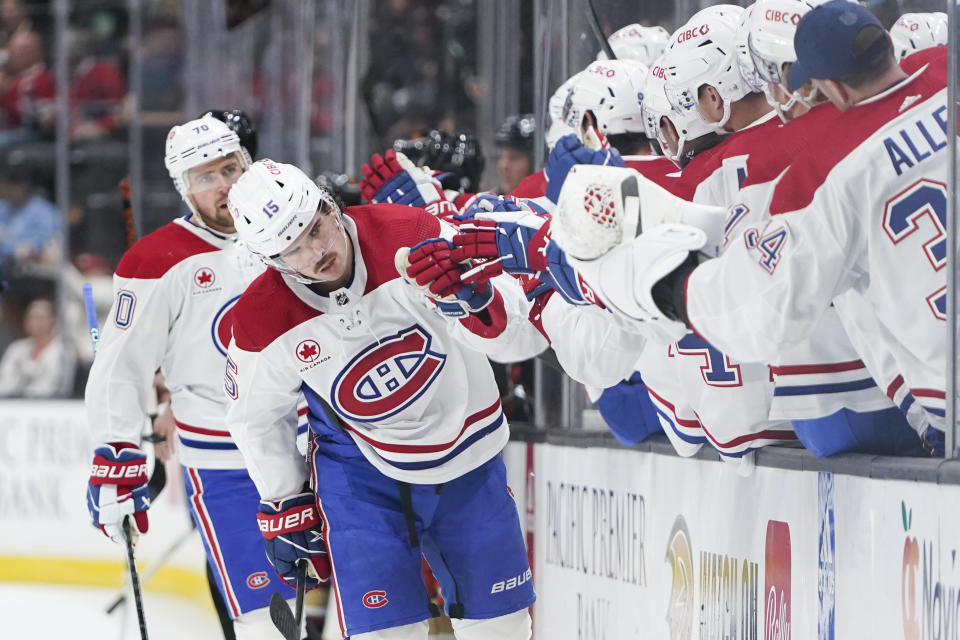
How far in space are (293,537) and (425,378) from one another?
A: 0.45 meters

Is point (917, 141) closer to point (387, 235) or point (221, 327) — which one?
point (387, 235)

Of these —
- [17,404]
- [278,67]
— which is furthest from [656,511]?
[278,67]

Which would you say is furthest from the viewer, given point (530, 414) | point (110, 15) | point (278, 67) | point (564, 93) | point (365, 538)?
point (110, 15)

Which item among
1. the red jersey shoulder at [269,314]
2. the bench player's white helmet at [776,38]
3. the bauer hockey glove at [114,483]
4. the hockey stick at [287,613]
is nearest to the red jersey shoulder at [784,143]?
the bench player's white helmet at [776,38]

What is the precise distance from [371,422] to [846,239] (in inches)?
49.4

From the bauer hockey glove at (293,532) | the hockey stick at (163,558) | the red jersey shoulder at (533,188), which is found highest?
the red jersey shoulder at (533,188)

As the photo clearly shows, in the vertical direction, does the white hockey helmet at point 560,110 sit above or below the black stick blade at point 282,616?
above

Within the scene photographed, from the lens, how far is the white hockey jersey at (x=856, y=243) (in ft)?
6.35

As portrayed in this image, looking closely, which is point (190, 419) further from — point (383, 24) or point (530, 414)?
point (383, 24)

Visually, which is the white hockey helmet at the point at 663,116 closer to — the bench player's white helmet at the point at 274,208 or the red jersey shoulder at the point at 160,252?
the bench player's white helmet at the point at 274,208

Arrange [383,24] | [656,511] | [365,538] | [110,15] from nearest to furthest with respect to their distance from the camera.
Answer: [365,538], [656,511], [383,24], [110,15]

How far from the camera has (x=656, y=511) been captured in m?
3.08

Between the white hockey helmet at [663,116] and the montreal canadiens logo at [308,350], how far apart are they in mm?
799

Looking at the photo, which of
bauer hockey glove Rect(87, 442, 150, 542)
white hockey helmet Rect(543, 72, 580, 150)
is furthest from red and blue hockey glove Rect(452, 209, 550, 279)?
bauer hockey glove Rect(87, 442, 150, 542)
